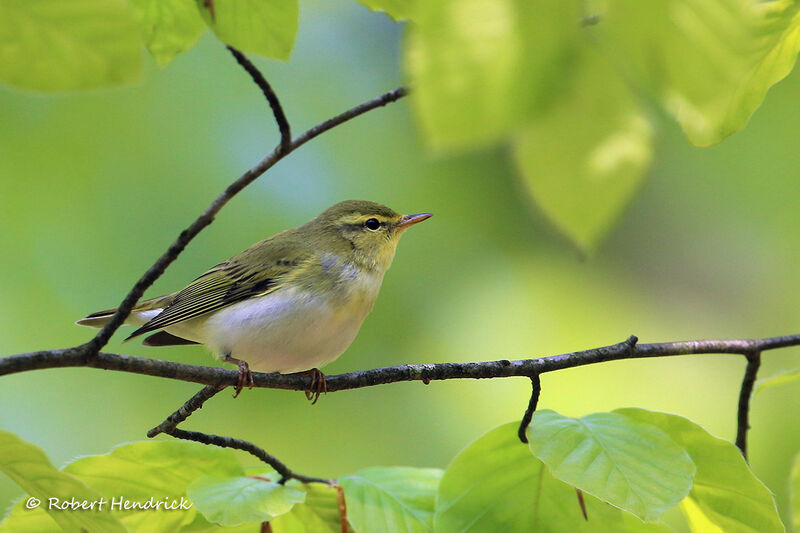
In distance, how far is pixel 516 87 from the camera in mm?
729

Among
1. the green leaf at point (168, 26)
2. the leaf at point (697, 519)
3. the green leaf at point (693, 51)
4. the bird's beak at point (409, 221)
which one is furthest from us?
the bird's beak at point (409, 221)

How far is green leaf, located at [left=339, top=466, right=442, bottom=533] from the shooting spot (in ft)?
5.28

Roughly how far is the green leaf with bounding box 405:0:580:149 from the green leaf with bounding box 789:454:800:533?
5.05 ft

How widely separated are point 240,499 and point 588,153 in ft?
3.26

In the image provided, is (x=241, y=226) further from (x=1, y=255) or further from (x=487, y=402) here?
(x=487, y=402)

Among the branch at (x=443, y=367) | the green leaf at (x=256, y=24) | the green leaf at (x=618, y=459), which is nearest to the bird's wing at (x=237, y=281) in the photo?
the branch at (x=443, y=367)

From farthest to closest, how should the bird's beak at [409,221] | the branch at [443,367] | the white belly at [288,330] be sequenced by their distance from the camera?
the bird's beak at [409,221]
the white belly at [288,330]
the branch at [443,367]

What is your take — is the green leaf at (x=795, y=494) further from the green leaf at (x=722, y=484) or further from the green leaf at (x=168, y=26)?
the green leaf at (x=168, y=26)

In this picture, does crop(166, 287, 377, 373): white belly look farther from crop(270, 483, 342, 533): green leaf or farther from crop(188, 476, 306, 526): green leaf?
crop(188, 476, 306, 526): green leaf

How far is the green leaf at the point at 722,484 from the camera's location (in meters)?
1.43

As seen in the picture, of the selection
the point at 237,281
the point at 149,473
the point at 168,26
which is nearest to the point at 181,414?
the point at 149,473

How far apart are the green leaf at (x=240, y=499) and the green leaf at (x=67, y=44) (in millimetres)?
902

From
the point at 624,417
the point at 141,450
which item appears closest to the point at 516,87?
the point at 624,417

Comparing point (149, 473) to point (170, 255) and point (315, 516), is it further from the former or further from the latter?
point (170, 255)
